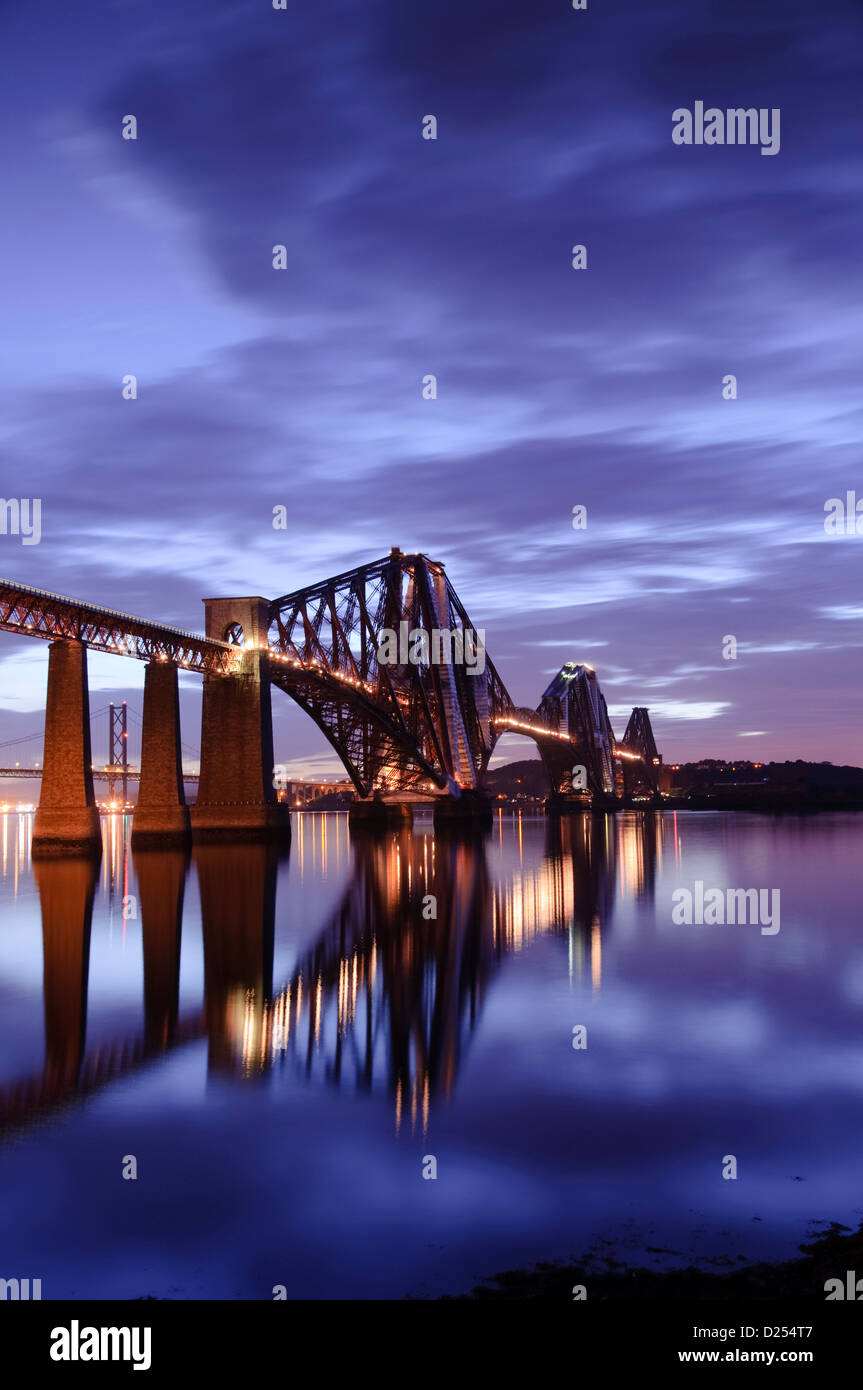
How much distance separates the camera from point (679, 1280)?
8719 mm

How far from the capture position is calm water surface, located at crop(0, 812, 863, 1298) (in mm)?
9703

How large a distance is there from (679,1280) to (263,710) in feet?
219

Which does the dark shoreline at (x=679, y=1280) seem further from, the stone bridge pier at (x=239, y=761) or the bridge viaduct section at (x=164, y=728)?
the stone bridge pier at (x=239, y=761)

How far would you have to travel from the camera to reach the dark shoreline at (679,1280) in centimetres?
843

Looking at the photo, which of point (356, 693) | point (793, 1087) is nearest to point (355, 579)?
point (356, 693)

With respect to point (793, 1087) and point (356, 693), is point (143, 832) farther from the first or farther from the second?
point (793, 1087)

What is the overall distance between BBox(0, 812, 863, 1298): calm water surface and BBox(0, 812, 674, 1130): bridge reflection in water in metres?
0.10

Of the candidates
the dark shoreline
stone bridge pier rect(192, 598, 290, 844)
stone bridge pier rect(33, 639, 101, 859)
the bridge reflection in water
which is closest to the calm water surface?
the bridge reflection in water

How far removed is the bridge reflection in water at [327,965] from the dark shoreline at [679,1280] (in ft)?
14.9

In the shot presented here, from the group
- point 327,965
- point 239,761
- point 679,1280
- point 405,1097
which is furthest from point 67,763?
point 679,1280

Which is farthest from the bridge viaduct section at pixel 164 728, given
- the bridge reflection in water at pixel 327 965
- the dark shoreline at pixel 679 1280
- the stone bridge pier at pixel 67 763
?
the dark shoreline at pixel 679 1280
